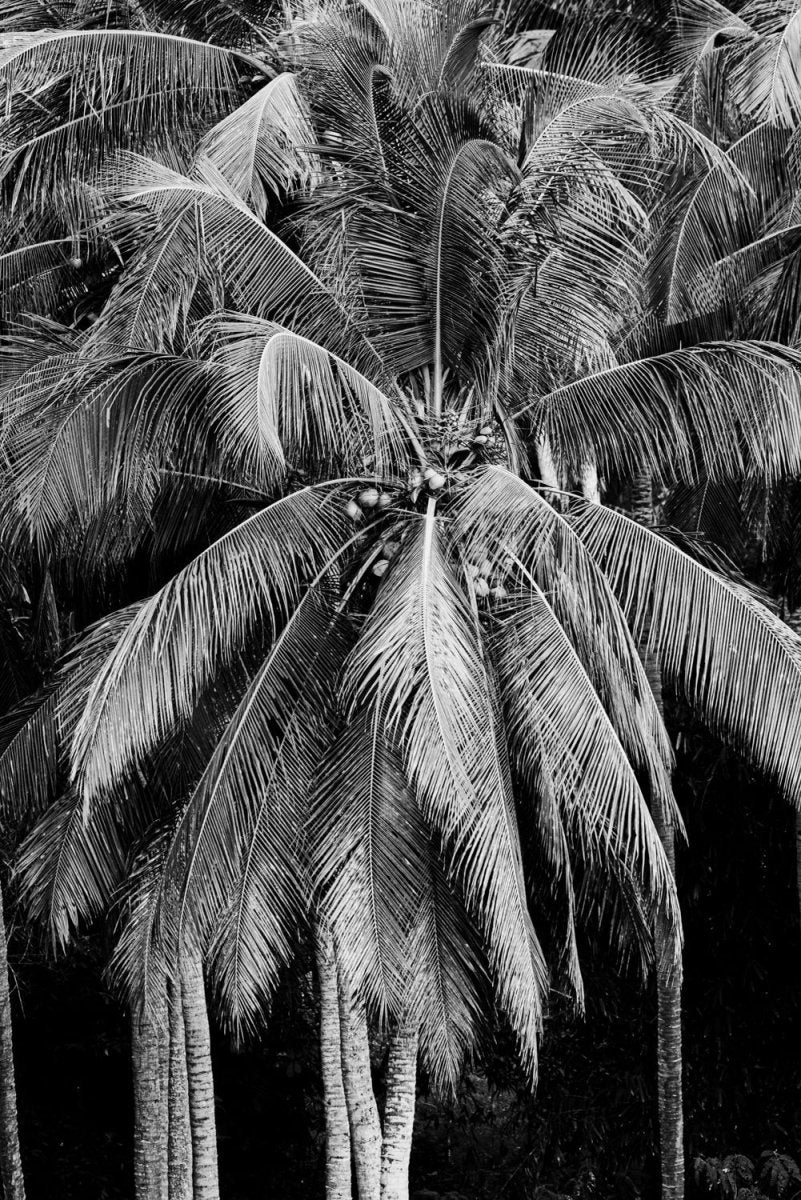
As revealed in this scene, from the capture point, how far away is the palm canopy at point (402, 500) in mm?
6984

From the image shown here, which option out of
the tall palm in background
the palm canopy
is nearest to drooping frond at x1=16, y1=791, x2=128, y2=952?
the palm canopy

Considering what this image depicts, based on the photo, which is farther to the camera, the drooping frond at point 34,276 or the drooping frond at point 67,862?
the drooping frond at point 34,276

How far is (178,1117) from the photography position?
1098 cm

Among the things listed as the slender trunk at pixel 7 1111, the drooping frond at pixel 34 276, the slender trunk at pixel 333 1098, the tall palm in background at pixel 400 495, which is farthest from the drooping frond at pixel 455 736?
the slender trunk at pixel 7 1111

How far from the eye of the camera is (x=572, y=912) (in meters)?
7.35

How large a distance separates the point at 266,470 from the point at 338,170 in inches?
75.5

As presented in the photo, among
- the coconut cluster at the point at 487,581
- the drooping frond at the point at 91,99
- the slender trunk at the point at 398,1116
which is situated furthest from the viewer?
the slender trunk at the point at 398,1116

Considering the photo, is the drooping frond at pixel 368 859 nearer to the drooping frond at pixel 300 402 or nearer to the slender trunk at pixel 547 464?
the drooping frond at pixel 300 402

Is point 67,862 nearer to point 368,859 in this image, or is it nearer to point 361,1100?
point 368,859

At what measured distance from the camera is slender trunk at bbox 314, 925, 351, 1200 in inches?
427

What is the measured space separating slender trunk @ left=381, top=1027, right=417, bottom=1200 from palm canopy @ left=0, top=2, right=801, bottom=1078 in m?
1.49

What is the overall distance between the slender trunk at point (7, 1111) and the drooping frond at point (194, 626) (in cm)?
453

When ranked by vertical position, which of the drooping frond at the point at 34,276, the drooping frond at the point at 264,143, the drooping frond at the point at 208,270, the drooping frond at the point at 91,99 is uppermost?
the drooping frond at the point at 91,99

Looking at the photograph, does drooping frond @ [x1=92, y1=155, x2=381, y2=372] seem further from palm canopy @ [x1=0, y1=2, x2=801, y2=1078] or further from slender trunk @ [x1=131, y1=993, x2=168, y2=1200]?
slender trunk @ [x1=131, y1=993, x2=168, y2=1200]
